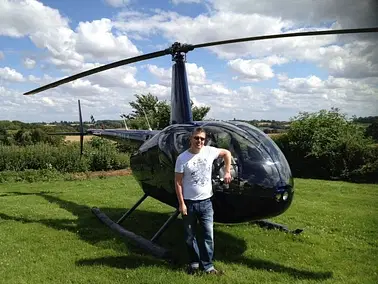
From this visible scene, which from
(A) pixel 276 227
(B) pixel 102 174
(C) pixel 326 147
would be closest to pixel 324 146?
(C) pixel 326 147

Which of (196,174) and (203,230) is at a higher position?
(196,174)

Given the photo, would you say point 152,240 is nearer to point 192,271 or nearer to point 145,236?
point 145,236

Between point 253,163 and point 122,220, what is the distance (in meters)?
3.32

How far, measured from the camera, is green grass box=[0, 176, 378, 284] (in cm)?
489

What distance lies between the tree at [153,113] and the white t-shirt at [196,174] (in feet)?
64.2

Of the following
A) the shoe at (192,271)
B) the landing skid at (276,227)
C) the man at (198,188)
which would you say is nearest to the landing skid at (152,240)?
the shoe at (192,271)

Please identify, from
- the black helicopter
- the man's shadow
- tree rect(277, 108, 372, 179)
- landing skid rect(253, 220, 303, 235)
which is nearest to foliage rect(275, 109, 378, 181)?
tree rect(277, 108, 372, 179)

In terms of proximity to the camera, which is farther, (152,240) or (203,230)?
(152,240)

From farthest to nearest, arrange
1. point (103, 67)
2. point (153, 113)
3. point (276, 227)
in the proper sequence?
point (153, 113)
point (276, 227)
point (103, 67)

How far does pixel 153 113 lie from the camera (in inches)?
1131

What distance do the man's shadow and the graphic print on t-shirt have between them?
125 cm

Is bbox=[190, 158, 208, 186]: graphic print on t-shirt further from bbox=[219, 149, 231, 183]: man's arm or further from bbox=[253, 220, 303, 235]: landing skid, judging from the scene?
bbox=[253, 220, 303, 235]: landing skid

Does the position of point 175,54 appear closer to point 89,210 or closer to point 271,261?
point 271,261

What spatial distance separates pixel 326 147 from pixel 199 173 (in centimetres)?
1349
